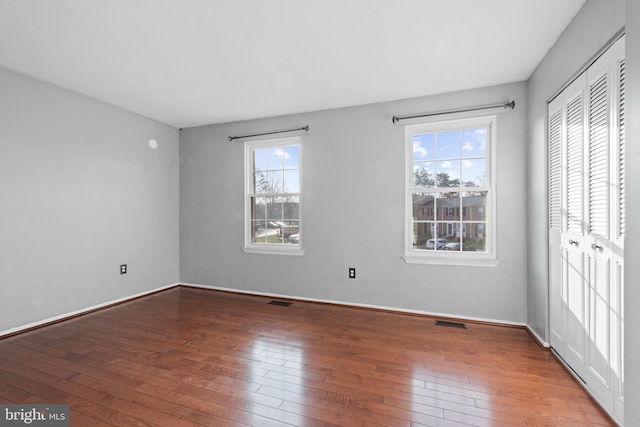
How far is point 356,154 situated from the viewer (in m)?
3.70

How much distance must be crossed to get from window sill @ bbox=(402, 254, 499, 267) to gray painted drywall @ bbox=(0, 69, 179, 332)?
3700 millimetres

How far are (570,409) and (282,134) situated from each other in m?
3.86

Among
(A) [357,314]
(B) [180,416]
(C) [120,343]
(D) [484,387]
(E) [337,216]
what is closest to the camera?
(B) [180,416]

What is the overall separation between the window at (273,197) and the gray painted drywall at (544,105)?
8.73 ft

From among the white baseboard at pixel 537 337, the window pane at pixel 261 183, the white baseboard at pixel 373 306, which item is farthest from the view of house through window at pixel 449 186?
the window pane at pixel 261 183

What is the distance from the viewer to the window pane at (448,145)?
3.35 meters

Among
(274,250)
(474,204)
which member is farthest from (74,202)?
(474,204)

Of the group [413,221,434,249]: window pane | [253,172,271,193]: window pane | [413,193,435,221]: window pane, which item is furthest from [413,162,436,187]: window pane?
[253,172,271,193]: window pane

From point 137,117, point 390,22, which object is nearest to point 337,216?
point 390,22

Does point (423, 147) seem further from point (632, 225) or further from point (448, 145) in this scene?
point (632, 225)

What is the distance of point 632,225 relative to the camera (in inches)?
43.7

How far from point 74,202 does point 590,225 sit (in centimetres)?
490

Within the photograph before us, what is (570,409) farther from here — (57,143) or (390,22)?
(57,143)

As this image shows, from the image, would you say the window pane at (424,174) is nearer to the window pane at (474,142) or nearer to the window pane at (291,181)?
the window pane at (474,142)
